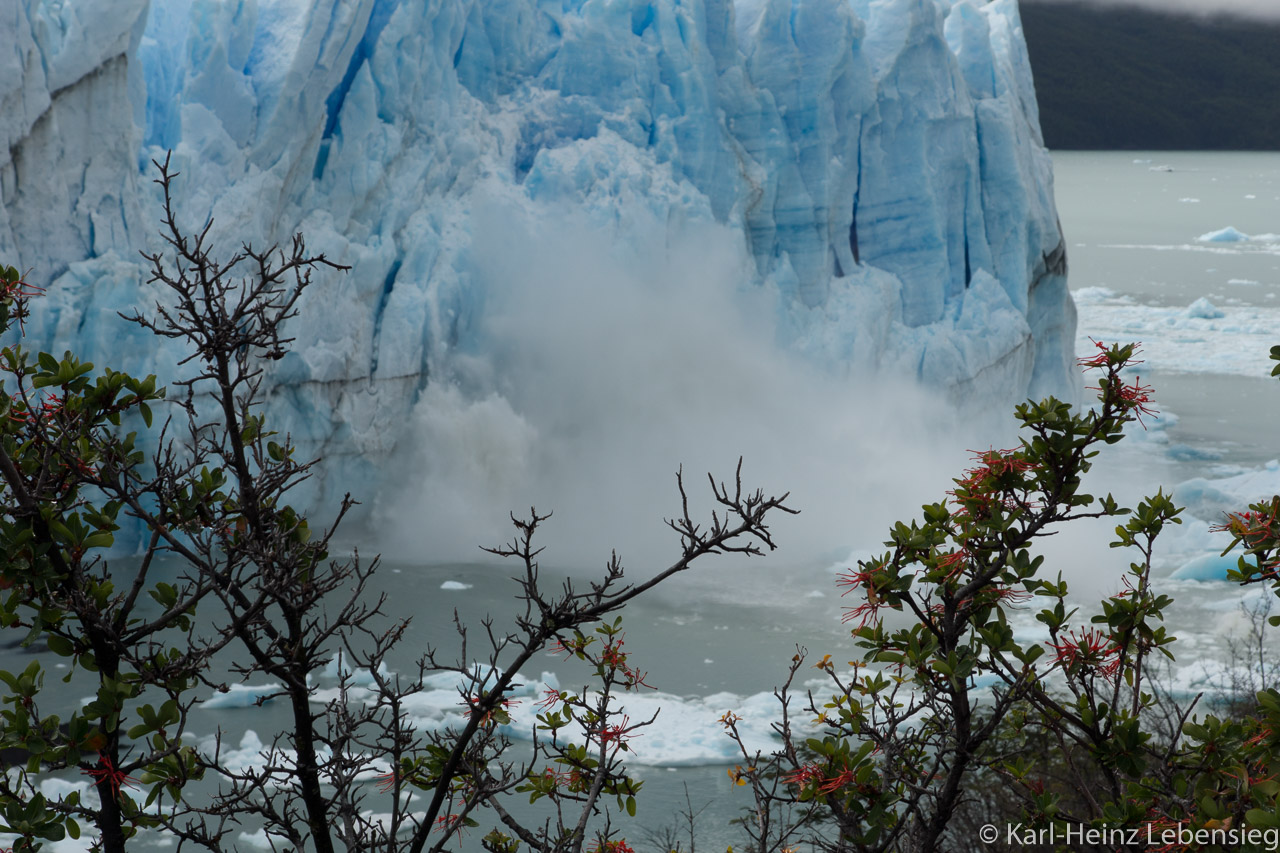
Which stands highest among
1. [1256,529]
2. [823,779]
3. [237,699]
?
[237,699]

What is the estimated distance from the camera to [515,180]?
437 inches

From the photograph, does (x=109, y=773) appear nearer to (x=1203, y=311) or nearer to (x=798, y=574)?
(x=798, y=574)

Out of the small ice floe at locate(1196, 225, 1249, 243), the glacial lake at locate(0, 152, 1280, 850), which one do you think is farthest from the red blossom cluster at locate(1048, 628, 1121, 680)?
the small ice floe at locate(1196, 225, 1249, 243)

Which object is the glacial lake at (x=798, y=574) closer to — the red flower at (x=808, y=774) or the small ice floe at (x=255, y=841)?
the small ice floe at (x=255, y=841)

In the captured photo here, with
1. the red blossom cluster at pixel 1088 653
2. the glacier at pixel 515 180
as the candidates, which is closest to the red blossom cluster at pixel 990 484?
the red blossom cluster at pixel 1088 653

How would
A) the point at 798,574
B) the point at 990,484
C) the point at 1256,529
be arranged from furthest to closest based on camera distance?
the point at 798,574 → the point at 990,484 → the point at 1256,529

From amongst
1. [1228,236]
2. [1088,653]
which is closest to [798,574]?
[1088,653]

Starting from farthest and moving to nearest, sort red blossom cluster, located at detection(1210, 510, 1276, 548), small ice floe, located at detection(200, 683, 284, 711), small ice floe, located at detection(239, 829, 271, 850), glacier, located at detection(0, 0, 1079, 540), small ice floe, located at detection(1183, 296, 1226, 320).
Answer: small ice floe, located at detection(1183, 296, 1226, 320), glacier, located at detection(0, 0, 1079, 540), small ice floe, located at detection(200, 683, 284, 711), small ice floe, located at detection(239, 829, 271, 850), red blossom cluster, located at detection(1210, 510, 1276, 548)

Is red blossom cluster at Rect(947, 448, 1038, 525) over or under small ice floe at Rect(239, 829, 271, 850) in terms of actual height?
over

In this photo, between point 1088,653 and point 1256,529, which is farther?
point 1088,653

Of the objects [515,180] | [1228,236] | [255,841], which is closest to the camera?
[255,841]

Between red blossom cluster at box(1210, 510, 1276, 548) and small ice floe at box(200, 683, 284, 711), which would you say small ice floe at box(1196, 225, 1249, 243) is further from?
red blossom cluster at box(1210, 510, 1276, 548)

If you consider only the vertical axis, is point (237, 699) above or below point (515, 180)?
below

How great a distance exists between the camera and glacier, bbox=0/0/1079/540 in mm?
8562
